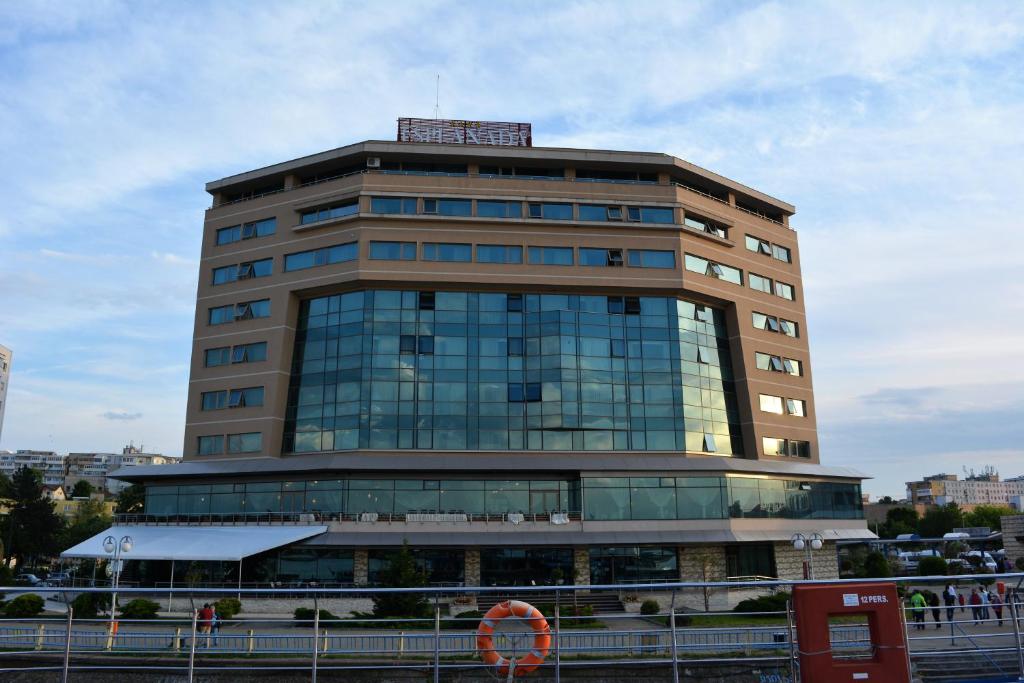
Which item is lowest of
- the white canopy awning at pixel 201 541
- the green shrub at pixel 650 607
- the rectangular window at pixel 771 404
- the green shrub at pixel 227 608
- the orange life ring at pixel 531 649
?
the green shrub at pixel 650 607

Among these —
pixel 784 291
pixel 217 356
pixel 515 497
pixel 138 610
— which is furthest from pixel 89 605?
pixel 784 291

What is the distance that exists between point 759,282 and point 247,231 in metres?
37.7

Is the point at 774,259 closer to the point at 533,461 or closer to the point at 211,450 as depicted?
the point at 533,461

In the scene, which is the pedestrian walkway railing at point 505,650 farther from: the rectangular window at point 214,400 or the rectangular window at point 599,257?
the rectangular window at point 599,257

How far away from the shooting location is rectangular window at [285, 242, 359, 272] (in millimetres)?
54281

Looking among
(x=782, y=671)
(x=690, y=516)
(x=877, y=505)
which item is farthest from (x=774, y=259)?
(x=877, y=505)

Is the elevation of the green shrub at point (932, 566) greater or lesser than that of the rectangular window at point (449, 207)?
lesser

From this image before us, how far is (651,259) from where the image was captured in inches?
2178

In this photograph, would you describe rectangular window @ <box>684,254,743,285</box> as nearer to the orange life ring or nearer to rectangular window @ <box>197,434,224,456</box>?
rectangular window @ <box>197,434,224,456</box>

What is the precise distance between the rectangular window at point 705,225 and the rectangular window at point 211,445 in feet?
115

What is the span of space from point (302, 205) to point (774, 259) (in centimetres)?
3531

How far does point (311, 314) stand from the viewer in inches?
2212

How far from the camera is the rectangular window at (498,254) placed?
5428 cm

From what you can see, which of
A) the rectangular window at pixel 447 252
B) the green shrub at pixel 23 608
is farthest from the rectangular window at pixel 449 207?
the green shrub at pixel 23 608
